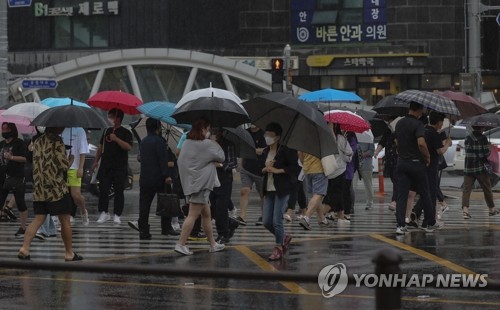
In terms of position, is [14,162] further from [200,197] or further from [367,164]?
[367,164]

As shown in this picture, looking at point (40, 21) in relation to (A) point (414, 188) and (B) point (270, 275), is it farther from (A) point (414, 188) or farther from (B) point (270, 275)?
(B) point (270, 275)

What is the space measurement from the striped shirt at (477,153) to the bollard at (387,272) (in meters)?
13.9

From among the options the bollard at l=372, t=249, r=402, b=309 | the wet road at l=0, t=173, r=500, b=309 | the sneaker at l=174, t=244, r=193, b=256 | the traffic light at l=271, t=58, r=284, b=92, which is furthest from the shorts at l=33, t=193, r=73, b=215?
the traffic light at l=271, t=58, r=284, b=92

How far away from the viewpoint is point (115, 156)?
18125mm

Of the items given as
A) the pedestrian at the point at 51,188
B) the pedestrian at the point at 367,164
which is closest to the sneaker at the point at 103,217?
the pedestrian at the point at 367,164

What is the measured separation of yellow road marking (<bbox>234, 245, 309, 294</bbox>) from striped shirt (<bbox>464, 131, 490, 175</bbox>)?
580 centimetres

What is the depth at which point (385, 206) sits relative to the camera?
73.9 feet

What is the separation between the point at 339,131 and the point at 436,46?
3875cm

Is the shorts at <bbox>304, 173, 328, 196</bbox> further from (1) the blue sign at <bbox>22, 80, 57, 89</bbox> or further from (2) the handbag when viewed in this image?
(1) the blue sign at <bbox>22, 80, 57, 89</bbox>

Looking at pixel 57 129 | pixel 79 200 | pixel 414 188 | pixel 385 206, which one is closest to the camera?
pixel 57 129

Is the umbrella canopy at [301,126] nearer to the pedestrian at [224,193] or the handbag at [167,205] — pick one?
the pedestrian at [224,193]

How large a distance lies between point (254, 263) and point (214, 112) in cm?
259

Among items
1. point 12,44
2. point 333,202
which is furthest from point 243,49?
point 333,202

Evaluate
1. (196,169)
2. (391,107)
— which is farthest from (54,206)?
(391,107)
